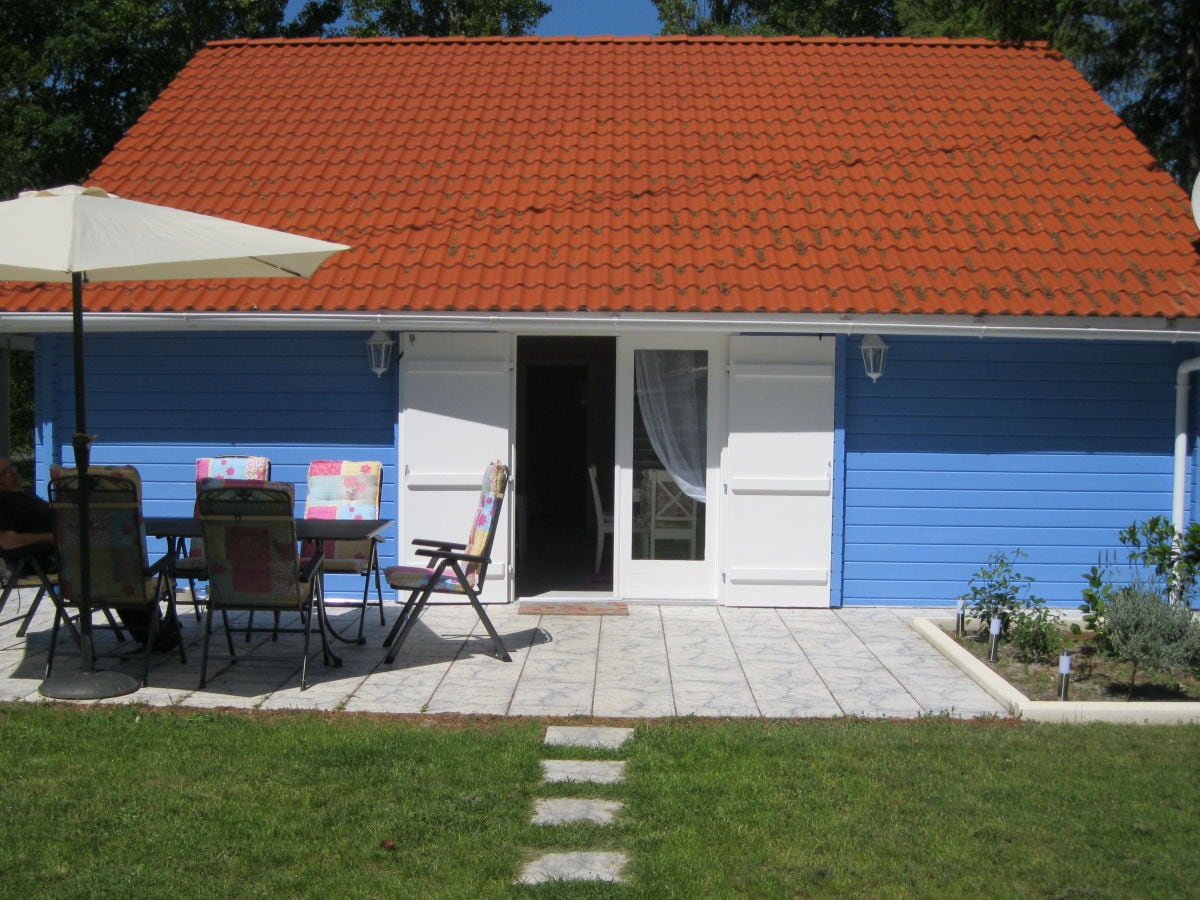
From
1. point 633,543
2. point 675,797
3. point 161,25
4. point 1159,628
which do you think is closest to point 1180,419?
point 1159,628

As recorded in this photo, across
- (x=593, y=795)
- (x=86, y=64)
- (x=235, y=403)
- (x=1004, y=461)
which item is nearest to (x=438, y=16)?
(x=86, y=64)

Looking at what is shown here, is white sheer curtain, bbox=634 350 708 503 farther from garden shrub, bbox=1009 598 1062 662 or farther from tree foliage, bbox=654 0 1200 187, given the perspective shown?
tree foliage, bbox=654 0 1200 187

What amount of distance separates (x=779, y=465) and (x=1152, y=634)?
3.09 m

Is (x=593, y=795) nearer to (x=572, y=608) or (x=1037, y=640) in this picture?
(x=1037, y=640)

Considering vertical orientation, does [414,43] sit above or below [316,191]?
above

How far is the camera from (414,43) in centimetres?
1223

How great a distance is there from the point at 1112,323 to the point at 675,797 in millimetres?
5501

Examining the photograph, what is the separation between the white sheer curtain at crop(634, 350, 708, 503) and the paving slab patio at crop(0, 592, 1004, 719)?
1.20m

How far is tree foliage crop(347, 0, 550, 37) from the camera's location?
21.9 metres

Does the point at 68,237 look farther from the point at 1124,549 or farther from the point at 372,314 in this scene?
the point at 1124,549

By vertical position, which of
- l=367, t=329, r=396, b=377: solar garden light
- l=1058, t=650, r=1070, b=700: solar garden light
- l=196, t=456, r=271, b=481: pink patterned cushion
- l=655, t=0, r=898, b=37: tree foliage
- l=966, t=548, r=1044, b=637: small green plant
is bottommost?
l=1058, t=650, r=1070, b=700: solar garden light

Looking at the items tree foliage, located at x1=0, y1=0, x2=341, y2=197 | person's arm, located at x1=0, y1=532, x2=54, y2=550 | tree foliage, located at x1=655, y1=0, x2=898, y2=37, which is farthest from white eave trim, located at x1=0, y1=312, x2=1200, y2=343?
tree foliage, located at x1=655, y1=0, x2=898, y2=37

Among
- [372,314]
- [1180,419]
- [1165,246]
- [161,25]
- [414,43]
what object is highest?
[161,25]

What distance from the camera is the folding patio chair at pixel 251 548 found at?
605 cm
